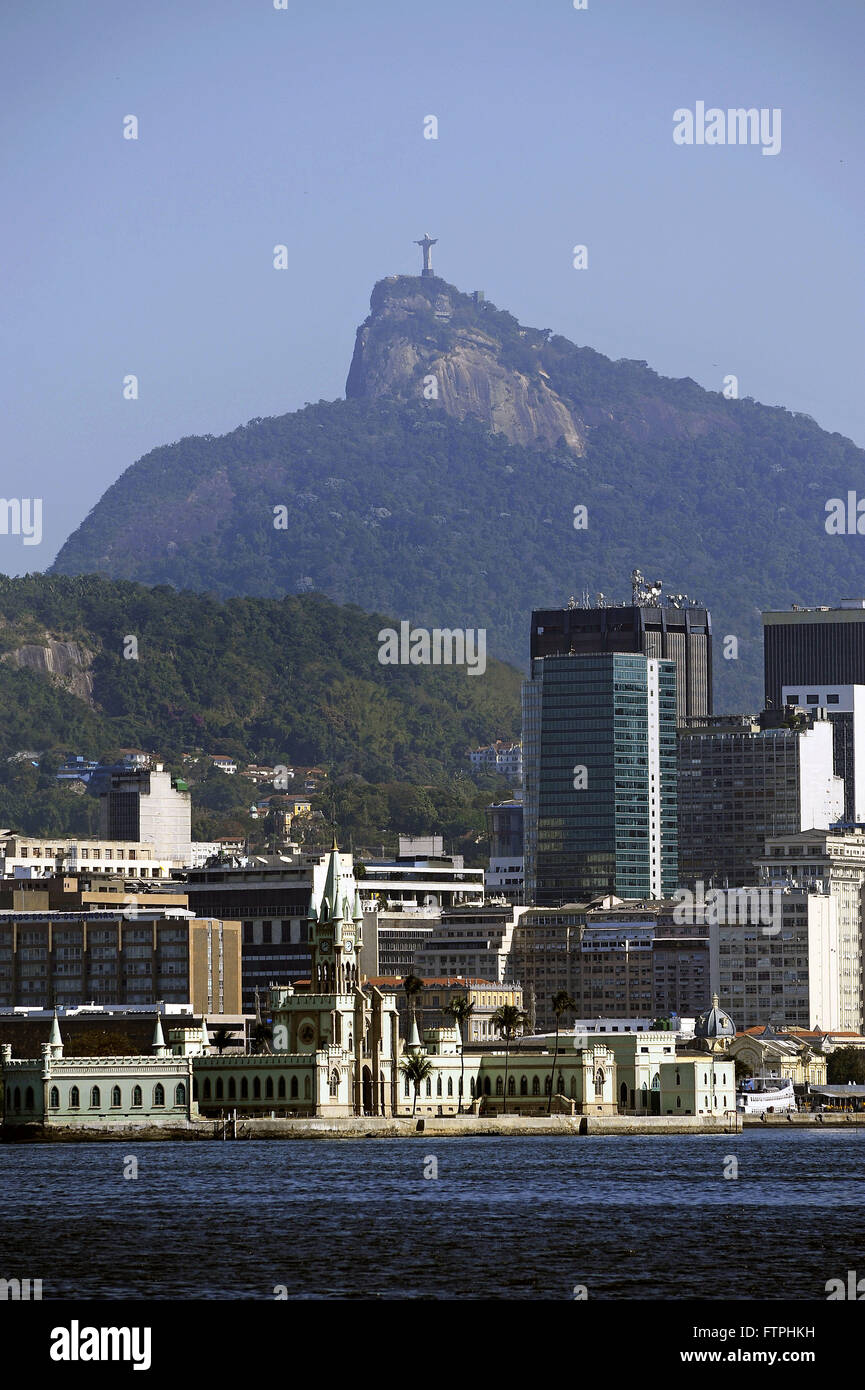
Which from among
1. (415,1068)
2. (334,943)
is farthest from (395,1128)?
(334,943)

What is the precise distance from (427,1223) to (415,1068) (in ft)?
271

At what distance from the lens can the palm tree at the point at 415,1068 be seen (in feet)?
598

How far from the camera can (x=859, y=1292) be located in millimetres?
72500

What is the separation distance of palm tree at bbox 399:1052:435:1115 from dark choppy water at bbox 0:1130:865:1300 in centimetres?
2355

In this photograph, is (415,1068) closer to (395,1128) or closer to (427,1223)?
A: (395,1128)

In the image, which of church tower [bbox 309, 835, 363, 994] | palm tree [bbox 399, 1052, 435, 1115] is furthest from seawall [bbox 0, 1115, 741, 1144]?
church tower [bbox 309, 835, 363, 994]

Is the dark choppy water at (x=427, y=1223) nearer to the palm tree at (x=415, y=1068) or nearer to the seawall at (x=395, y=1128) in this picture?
the seawall at (x=395, y=1128)

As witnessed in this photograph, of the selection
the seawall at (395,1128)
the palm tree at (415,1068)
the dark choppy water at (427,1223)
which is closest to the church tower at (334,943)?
the palm tree at (415,1068)

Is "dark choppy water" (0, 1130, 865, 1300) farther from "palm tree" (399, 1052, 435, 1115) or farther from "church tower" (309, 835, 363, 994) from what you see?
"church tower" (309, 835, 363, 994)

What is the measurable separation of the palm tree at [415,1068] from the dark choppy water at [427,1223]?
23546 mm

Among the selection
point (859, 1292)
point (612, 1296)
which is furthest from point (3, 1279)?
point (859, 1292)

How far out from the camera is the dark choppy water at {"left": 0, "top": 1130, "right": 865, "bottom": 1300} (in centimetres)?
7825

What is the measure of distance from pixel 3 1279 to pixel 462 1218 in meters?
28.2
